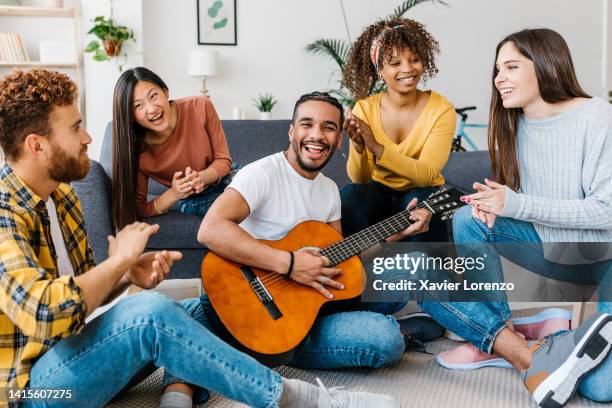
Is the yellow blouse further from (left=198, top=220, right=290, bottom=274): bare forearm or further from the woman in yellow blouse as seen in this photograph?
(left=198, top=220, right=290, bottom=274): bare forearm

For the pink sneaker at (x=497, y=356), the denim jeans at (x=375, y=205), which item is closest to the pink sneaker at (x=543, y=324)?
the pink sneaker at (x=497, y=356)

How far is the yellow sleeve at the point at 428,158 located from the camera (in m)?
2.39

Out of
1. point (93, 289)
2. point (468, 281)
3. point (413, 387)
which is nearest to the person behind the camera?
point (93, 289)

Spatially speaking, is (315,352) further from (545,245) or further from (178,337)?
(545,245)

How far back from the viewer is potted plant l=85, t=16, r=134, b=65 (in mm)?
5051

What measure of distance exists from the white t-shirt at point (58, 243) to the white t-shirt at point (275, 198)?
0.54 m

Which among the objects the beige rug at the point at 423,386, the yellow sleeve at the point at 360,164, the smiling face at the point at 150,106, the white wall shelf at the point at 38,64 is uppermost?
the white wall shelf at the point at 38,64

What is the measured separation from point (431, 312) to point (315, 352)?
396mm

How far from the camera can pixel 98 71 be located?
522cm

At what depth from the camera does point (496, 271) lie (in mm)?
1983

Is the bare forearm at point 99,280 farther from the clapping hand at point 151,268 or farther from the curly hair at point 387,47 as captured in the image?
the curly hair at point 387,47

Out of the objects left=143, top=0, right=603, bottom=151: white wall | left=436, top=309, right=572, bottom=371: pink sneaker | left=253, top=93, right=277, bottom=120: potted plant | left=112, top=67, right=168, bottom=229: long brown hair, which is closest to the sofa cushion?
→ left=112, top=67, right=168, bottom=229: long brown hair

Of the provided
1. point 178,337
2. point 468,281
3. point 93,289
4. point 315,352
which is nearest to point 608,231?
point 468,281

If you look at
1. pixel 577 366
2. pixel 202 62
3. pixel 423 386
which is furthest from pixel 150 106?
pixel 202 62
